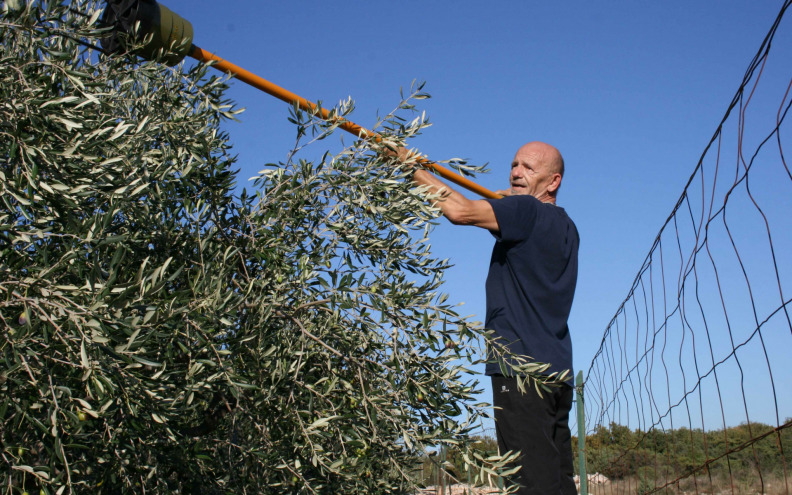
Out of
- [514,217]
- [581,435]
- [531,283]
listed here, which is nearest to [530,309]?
[531,283]

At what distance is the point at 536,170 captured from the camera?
4199 millimetres

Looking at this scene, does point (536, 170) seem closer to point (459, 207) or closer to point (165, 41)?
point (459, 207)

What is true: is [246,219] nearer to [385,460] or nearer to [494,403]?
[385,460]

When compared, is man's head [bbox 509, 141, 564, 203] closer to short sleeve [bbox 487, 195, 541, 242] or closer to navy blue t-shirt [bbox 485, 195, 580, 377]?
navy blue t-shirt [bbox 485, 195, 580, 377]

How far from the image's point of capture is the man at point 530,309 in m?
3.33

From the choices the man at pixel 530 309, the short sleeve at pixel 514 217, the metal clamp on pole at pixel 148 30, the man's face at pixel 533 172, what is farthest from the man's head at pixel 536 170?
the metal clamp on pole at pixel 148 30

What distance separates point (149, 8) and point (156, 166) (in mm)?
881

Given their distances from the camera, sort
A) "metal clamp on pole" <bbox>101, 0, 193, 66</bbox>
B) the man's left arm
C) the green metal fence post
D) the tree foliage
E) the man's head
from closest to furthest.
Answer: the tree foliage → "metal clamp on pole" <bbox>101, 0, 193, 66</bbox> → the man's left arm → the man's head → the green metal fence post

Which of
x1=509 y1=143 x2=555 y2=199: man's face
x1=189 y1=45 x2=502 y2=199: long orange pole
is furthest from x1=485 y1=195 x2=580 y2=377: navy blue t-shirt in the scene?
x1=189 y1=45 x2=502 y2=199: long orange pole

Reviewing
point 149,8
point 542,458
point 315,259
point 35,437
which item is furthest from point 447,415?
point 149,8

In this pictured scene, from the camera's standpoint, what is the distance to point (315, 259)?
3217 millimetres

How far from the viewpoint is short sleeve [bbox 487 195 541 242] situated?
354 centimetres

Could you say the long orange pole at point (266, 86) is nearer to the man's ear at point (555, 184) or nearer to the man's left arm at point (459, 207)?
the man's left arm at point (459, 207)

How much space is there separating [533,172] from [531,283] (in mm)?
884
